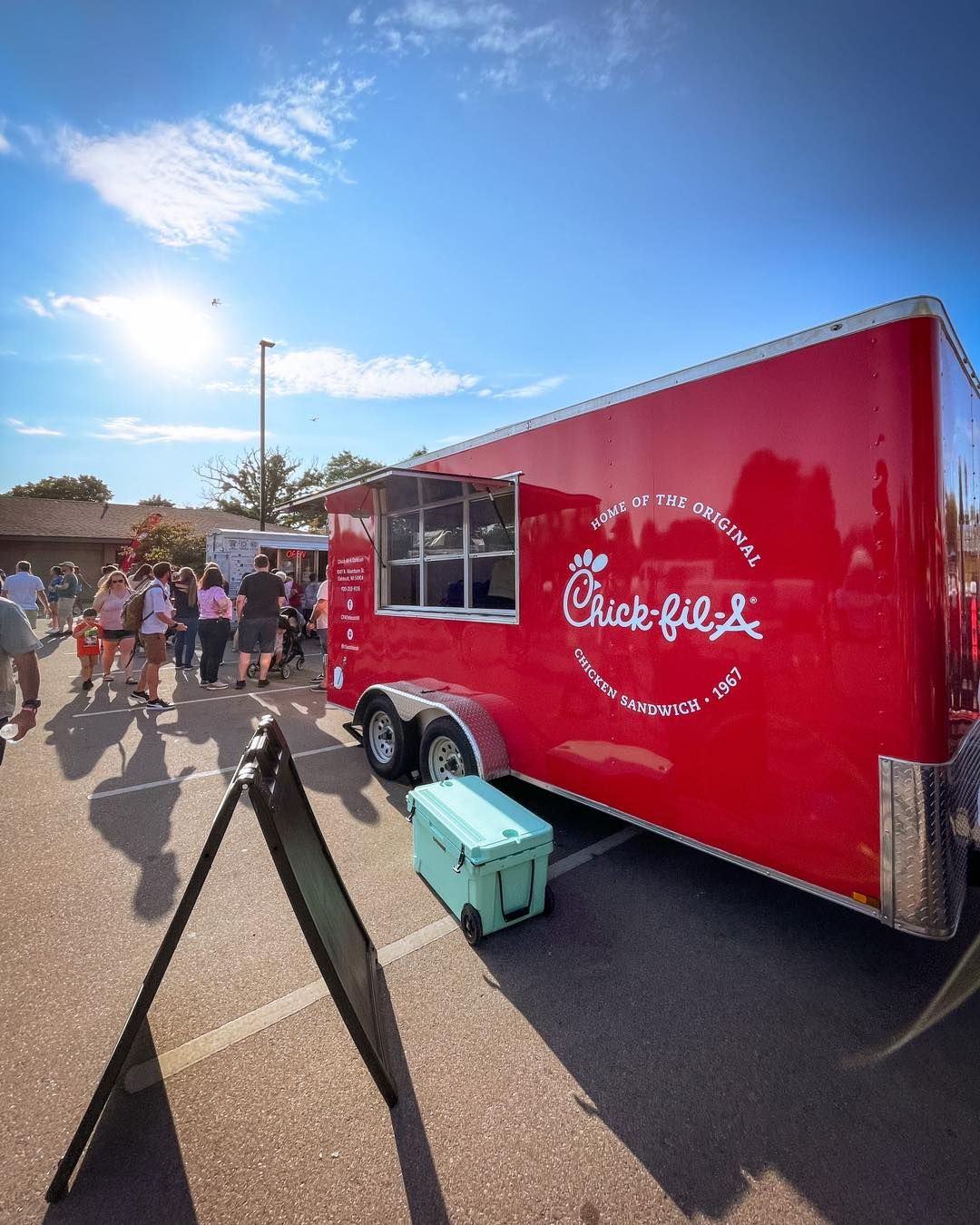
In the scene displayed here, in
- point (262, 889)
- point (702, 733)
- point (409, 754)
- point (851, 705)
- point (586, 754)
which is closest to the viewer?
point (851, 705)

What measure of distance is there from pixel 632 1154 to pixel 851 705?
1.87 meters

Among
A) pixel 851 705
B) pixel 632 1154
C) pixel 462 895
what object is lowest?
pixel 632 1154

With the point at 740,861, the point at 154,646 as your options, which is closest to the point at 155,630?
the point at 154,646

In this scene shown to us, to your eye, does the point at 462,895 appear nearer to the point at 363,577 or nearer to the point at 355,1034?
the point at 355,1034

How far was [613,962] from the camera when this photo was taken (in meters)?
2.95

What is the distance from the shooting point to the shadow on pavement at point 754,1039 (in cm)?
194

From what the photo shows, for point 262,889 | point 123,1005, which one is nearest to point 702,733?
point 262,889

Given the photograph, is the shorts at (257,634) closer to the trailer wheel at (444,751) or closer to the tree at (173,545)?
the trailer wheel at (444,751)

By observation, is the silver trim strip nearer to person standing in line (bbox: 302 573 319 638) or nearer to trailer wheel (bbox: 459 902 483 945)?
trailer wheel (bbox: 459 902 483 945)

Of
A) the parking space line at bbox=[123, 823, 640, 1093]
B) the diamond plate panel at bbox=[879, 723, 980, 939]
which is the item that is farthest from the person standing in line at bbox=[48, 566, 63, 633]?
the diamond plate panel at bbox=[879, 723, 980, 939]

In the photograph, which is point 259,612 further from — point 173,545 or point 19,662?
point 173,545

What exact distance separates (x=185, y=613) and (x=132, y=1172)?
32.6ft

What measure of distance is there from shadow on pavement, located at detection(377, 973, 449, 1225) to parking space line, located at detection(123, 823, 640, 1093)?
472 millimetres

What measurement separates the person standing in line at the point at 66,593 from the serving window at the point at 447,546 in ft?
43.7
